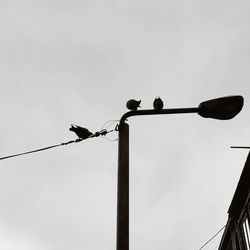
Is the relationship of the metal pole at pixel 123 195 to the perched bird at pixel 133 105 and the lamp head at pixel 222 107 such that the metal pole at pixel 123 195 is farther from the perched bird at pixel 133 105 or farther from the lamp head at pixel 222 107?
the lamp head at pixel 222 107

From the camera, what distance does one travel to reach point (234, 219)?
559 inches

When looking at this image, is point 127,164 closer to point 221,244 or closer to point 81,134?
point 81,134

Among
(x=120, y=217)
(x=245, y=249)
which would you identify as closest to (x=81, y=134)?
→ (x=120, y=217)

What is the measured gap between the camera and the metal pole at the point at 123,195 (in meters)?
2.86

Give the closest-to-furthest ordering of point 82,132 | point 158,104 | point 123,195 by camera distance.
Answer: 1. point 123,195
2. point 158,104
3. point 82,132

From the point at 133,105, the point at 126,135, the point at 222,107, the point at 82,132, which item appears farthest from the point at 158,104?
the point at 82,132

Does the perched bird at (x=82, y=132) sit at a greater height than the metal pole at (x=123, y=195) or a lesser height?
greater

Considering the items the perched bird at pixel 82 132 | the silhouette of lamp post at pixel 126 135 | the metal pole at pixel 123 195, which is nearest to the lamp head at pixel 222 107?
the silhouette of lamp post at pixel 126 135

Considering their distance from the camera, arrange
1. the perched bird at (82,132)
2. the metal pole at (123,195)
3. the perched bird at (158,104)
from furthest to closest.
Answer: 1. the perched bird at (82,132)
2. the perched bird at (158,104)
3. the metal pole at (123,195)

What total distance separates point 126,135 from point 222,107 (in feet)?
4.29

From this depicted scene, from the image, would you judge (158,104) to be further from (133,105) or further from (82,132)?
(82,132)

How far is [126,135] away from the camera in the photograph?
11.7 feet

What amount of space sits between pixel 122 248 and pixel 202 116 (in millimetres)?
1963

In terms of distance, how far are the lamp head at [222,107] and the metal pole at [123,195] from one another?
1081mm
